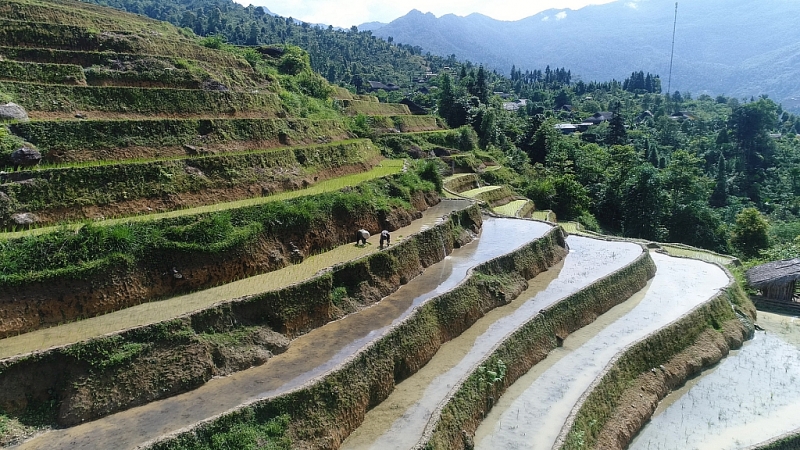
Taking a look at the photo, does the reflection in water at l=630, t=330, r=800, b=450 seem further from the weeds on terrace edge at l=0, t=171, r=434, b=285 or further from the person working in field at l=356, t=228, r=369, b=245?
the weeds on terrace edge at l=0, t=171, r=434, b=285

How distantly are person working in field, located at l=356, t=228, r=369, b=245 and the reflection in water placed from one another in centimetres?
1146

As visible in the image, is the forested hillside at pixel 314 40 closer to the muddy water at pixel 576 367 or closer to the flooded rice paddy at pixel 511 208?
the flooded rice paddy at pixel 511 208

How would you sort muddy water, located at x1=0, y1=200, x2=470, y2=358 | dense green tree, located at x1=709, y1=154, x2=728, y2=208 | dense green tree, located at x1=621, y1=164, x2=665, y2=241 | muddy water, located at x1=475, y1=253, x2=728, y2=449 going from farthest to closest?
dense green tree, located at x1=709, y1=154, x2=728, y2=208 < dense green tree, located at x1=621, y1=164, x2=665, y2=241 < muddy water, located at x1=475, y1=253, x2=728, y2=449 < muddy water, located at x1=0, y1=200, x2=470, y2=358

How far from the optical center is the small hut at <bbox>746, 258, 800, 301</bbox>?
86.0 feet

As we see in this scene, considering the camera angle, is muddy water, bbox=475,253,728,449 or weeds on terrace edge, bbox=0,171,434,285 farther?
muddy water, bbox=475,253,728,449

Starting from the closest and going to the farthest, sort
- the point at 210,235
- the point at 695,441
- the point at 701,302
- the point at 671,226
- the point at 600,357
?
1. the point at 695,441
2. the point at 210,235
3. the point at 600,357
4. the point at 701,302
5. the point at 671,226

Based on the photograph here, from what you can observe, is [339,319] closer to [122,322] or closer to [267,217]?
[267,217]

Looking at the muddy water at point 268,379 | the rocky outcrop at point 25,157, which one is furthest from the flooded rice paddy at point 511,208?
the rocky outcrop at point 25,157

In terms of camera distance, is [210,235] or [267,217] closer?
[210,235]

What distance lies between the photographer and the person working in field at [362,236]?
69.1ft

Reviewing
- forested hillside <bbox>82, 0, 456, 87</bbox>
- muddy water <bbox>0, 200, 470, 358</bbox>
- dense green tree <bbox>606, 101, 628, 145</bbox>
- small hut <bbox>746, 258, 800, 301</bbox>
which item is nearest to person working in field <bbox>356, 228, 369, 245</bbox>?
muddy water <bbox>0, 200, 470, 358</bbox>

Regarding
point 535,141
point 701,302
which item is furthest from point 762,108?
point 701,302

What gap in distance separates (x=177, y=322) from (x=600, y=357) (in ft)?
44.3

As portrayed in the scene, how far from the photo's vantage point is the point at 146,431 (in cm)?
1058
